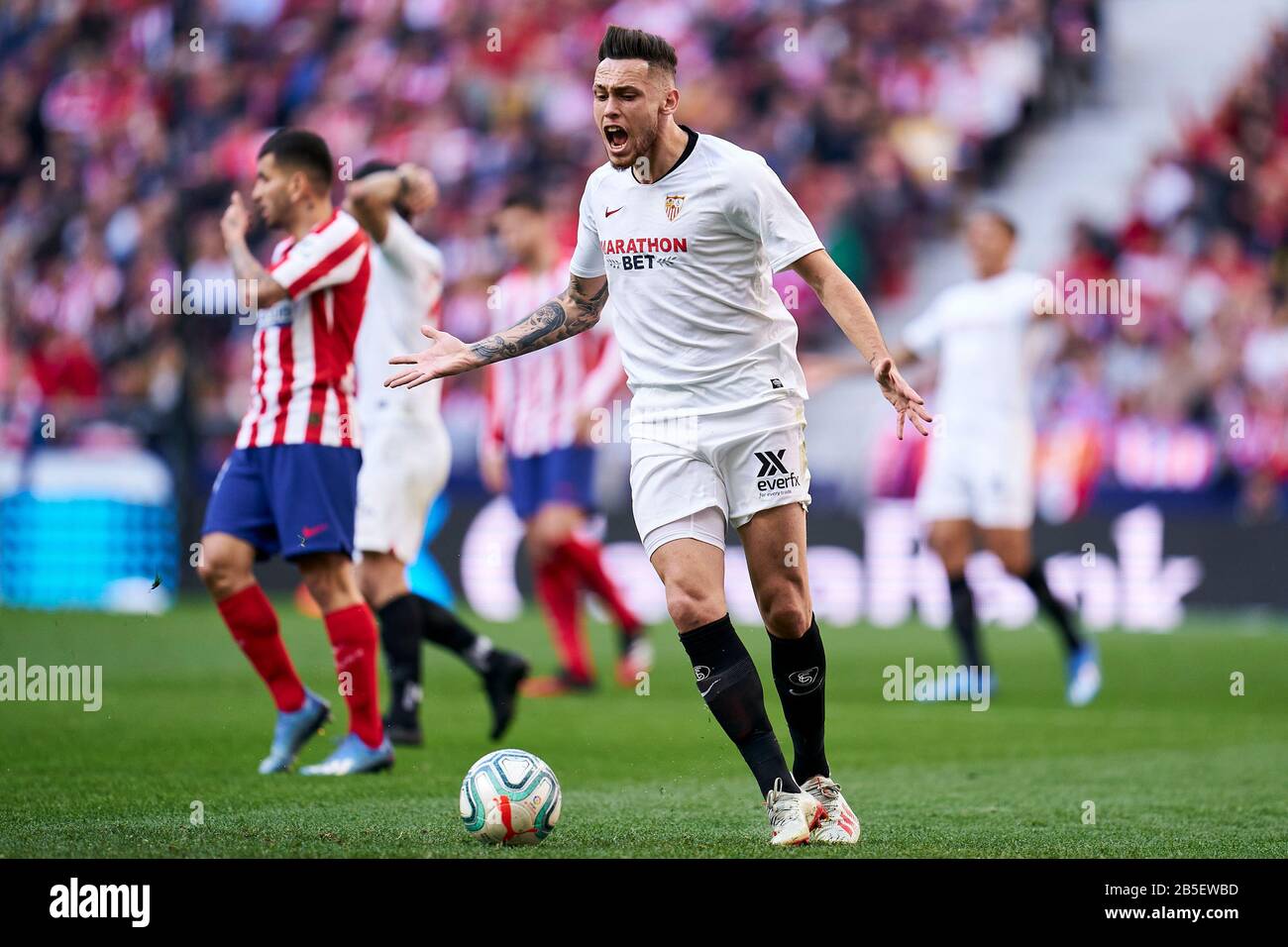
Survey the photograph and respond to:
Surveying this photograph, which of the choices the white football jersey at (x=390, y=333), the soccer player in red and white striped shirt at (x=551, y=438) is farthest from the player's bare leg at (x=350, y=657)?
the soccer player in red and white striped shirt at (x=551, y=438)

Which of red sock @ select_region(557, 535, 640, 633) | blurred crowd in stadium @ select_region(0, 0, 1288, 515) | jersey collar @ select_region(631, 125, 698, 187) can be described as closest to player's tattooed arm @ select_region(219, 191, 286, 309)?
jersey collar @ select_region(631, 125, 698, 187)

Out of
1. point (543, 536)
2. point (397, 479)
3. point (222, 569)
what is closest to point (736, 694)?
point (222, 569)

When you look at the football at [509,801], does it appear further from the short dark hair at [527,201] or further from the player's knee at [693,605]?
the short dark hair at [527,201]

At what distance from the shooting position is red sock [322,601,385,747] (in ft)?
22.6

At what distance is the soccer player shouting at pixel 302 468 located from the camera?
267 inches

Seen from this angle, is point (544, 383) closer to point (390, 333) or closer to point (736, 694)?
point (390, 333)

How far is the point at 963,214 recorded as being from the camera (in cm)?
1806

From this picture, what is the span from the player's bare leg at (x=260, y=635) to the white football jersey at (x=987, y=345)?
4.76m

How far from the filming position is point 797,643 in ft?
18.1

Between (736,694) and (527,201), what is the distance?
5.33m

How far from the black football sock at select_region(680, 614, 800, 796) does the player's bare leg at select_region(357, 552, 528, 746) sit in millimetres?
2760

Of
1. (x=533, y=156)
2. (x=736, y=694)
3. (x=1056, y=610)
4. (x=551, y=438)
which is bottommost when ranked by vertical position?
(x=736, y=694)

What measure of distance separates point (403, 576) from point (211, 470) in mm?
7312
